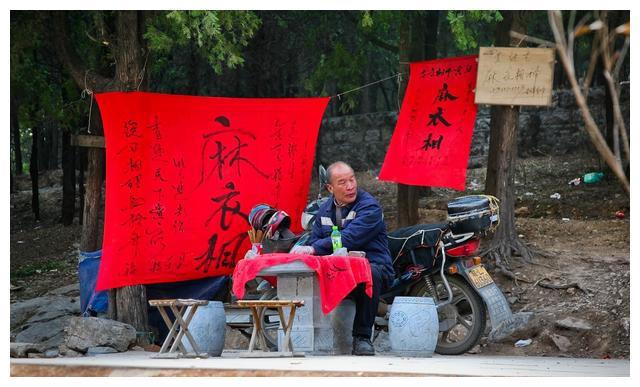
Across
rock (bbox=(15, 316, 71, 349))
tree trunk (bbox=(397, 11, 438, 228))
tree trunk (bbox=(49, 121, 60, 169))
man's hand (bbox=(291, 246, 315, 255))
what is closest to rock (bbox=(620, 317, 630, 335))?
man's hand (bbox=(291, 246, 315, 255))

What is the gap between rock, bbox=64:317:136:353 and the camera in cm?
901

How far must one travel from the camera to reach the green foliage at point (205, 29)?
998 cm

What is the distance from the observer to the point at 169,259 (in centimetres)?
977

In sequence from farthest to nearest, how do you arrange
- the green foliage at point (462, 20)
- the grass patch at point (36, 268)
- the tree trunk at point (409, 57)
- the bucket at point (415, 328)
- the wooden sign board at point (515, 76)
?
the grass patch at point (36, 268) < the tree trunk at point (409, 57) < the green foliage at point (462, 20) < the wooden sign board at point (515, 76) < the bucket at point (415, 328)

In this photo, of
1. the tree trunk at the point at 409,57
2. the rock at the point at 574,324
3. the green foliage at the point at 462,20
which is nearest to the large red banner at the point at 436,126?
the green foliage at the point at 462,20

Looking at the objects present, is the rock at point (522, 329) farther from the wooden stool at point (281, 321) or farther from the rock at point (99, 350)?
the rock at point (99, 350)

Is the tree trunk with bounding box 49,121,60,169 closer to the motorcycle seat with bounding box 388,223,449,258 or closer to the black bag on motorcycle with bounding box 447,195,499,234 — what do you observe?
the motorcycle seat with bounding box 388,223,449,258

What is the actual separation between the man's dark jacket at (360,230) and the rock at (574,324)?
7.75ft

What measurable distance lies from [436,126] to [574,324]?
258cm

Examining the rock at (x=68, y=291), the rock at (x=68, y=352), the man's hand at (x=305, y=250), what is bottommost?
the rock at (x=68, y=291)

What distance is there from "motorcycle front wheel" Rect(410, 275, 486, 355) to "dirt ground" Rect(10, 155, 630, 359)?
2.84 feet

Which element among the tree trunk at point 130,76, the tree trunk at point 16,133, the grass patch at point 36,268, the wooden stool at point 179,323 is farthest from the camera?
the tree trunk at point 16,133

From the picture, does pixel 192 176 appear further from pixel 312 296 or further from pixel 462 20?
pixel 462 20

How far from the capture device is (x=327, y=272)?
8.17 metres
